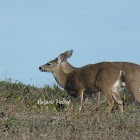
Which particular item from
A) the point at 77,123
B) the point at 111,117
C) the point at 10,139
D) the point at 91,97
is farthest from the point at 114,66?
the point at 10,139

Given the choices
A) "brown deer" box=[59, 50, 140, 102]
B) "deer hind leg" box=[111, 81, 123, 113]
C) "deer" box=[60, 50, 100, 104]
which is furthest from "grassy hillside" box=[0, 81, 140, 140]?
"brown deer" box=[59, 50, 140, 102]

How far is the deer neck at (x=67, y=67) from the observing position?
11258 millimetres

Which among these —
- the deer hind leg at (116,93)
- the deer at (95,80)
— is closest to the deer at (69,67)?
the deer at (95,80)

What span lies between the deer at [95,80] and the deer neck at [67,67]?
0.21 meters

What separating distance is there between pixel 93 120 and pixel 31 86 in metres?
6.71

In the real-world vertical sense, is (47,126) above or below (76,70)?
below

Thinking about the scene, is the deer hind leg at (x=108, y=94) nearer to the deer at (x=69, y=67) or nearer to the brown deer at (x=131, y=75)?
the deer at (x=69, y=67)

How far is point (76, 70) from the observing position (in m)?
11.1

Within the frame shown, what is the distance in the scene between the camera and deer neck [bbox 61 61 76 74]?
11258 mm

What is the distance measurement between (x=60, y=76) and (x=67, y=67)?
0.46 m

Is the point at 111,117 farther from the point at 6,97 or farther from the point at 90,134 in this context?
the point at 6,97

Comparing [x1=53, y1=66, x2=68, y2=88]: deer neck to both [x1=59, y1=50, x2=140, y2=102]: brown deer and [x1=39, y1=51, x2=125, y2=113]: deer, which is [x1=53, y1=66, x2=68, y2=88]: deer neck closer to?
[x1=39, y1=51, x2=125, y2=113]: deer

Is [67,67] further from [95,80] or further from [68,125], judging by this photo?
[68,125]

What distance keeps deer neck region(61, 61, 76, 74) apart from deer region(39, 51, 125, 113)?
0.69 feet
